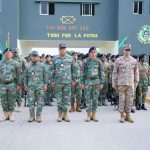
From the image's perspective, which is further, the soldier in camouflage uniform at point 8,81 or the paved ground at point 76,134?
the soldier in camouflage uniform at point 8,81

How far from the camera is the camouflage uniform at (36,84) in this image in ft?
30.1

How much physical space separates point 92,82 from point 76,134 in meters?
1.97

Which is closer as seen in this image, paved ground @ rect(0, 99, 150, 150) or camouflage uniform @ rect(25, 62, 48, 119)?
paved ground @ rect(0, 99, 150, 150)

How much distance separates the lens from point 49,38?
30.1m

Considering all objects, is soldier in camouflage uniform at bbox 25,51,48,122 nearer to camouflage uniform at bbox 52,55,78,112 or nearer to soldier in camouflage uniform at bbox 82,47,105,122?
camouflage uniform at bbox 52,55,78,112

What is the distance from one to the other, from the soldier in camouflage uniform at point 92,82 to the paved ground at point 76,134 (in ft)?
1.13

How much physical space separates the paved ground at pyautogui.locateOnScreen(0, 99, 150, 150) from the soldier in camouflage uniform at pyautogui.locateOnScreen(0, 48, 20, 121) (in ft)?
1.54

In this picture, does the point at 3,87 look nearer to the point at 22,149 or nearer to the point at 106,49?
the point at 22,149

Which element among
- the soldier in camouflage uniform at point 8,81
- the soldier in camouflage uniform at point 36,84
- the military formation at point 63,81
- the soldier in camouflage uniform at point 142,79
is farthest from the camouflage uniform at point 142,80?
the soldier in camouflage uniform at point 8,81

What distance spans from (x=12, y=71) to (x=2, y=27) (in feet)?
66.7

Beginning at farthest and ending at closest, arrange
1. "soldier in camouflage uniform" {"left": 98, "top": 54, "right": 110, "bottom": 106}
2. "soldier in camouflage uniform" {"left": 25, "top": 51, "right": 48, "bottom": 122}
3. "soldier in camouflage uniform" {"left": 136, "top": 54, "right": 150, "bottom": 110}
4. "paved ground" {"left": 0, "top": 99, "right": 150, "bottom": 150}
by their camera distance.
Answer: "soldier in camouflage uniform" {"left": 98, "top": 54, "right": 110, "bottom": 106}, "soldier in camouflage uniform" {"left": 136, "top": 54, "right": 150, "bottom": 110}, "soldier in camouflage uniform" {"left": 25, "top": 51, "right": 48, "bottom": 122}, "paved ground" {"left": 0, "top": 99, "right": 150, "bottom": 150}

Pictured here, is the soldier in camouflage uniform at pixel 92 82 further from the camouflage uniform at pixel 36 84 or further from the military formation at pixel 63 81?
the camouflage uniform at pixel 36 84

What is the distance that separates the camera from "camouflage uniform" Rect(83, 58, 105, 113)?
367 inches

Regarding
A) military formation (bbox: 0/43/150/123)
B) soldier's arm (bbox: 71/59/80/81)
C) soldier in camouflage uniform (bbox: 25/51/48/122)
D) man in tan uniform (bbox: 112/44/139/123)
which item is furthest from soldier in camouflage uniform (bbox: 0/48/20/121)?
man in tan uniform (bbox: 112/44/139/123)
